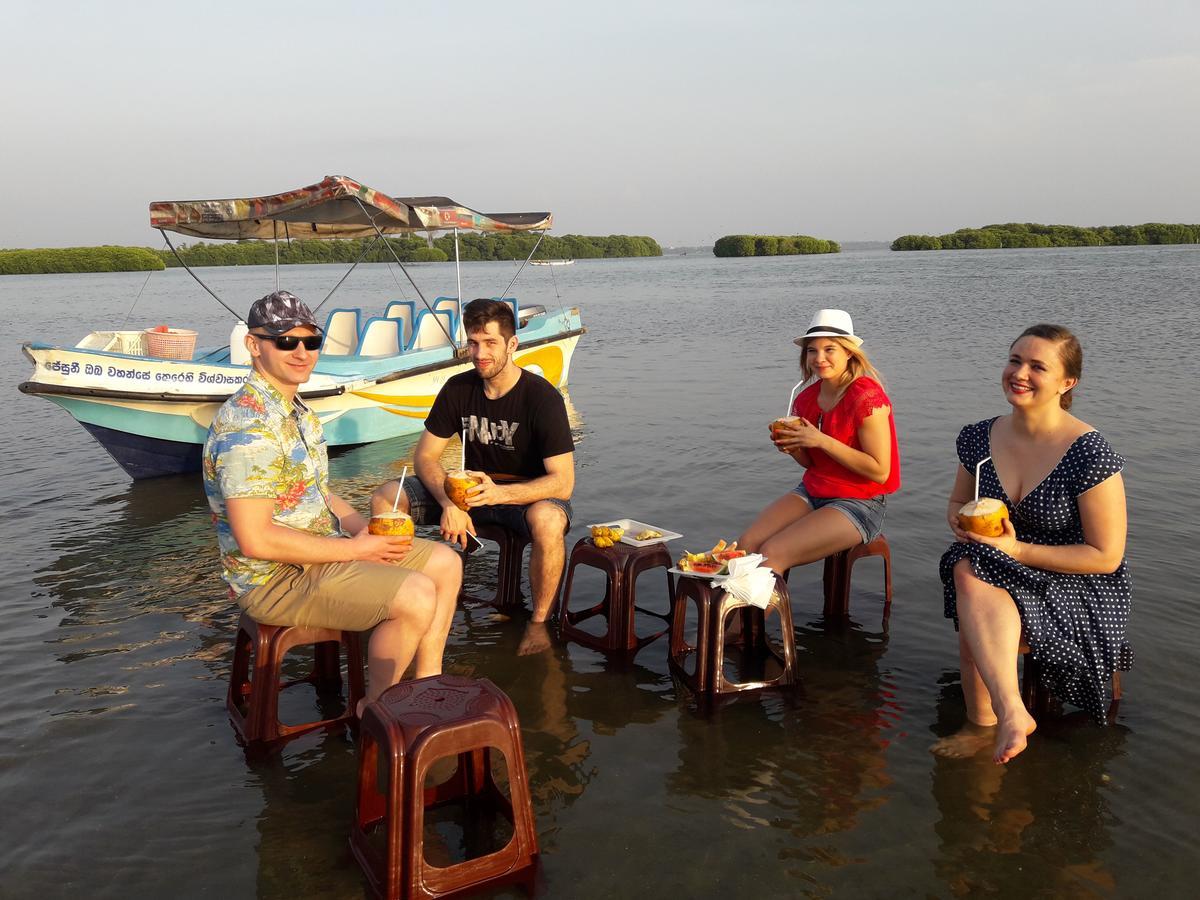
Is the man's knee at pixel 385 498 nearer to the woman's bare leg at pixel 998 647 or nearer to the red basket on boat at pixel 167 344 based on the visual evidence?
the woman's bare leg at pixel 998 647

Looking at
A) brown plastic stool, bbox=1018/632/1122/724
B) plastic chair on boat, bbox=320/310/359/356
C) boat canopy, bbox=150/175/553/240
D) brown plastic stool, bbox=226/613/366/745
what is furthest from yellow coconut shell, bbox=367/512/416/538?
plastic chair on boat, bbox=320/310/359/356

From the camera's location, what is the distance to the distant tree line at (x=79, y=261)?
68750 millimetres

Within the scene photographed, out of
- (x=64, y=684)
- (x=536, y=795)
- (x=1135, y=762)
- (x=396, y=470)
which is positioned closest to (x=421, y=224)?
(x=396, y=470)

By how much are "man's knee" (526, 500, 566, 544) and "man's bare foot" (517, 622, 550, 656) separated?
0.50 m

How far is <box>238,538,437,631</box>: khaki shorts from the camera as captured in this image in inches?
139

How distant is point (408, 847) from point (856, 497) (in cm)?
298

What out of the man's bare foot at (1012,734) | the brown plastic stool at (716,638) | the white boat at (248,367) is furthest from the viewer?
the white boat at (248,367)

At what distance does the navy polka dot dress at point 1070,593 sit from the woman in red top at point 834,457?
99cm

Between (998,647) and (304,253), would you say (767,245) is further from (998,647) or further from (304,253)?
(998,647)

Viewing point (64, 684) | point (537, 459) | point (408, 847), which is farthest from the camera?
point (537, 459)

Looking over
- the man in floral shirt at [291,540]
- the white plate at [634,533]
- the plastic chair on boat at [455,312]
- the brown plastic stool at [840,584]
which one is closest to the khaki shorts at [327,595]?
the man in floral shirt at [291,540]

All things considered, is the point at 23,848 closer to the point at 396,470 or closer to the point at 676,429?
the point at 396,470

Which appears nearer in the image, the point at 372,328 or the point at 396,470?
the point at 396,470

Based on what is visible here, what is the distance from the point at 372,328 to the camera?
11445 millimetres
